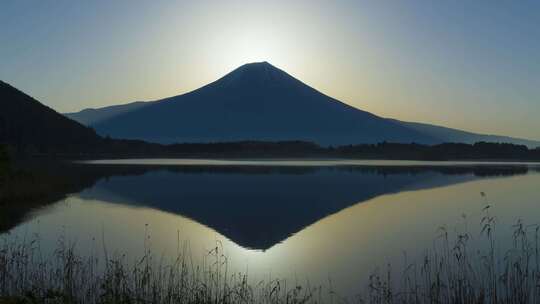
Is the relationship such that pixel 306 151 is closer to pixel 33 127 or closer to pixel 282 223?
pixel 33 127

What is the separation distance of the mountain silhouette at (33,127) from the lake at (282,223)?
67391mm

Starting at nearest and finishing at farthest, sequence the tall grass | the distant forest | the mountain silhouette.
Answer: the tall grass
the mountain silhouette
the distant forest

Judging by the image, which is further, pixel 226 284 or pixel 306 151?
pixel 306 151

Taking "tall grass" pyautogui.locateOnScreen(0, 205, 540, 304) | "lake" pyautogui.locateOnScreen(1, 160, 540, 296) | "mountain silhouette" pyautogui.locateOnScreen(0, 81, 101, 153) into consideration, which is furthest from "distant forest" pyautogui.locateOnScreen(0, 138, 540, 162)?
"tall grass" pyautogui.locateOnScreen(0, 205, 540, 304)

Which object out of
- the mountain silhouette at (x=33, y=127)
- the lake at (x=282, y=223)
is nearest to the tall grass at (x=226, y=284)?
the lake at (x=282, y=223)

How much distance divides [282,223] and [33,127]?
94.6 metres

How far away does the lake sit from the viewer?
580 inches

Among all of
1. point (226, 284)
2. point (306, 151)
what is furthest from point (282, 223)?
point (306, 151)

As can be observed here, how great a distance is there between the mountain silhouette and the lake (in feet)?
221

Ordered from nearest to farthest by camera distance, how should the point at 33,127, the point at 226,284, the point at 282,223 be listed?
1. the point at 226,284
2. the point at 282,223
3. the point at 33,127

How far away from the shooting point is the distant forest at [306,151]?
12531 cm

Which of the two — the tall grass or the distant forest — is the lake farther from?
the distant forest

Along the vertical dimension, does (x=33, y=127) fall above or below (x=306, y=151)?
above

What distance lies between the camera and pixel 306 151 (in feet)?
484
